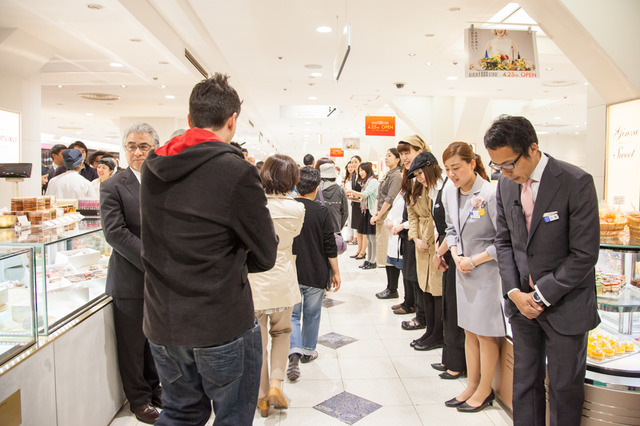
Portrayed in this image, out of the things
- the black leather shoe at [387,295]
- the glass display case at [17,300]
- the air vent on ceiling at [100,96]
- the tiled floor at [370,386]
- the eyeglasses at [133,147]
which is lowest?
the tiled floor at [370,386]

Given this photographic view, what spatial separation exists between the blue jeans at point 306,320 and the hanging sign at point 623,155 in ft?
10.2

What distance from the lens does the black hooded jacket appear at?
1496 mm

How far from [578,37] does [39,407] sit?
4.97 m

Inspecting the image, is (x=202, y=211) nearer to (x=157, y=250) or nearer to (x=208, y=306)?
(x=157, y=250)

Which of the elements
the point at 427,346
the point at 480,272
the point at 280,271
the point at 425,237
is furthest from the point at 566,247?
the point at 427,346

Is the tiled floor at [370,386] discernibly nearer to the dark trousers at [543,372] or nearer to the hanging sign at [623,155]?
the dark trousers at [543,372]

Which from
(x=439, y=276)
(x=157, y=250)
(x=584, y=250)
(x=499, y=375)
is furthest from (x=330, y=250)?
(x=157, y=250)

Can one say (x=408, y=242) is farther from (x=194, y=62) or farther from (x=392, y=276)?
(x=194, y=62)

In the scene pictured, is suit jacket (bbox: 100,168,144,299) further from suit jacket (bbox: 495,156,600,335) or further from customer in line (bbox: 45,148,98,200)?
customer in line (bbox: 45,148,98,200)

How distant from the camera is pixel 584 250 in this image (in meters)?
2.01

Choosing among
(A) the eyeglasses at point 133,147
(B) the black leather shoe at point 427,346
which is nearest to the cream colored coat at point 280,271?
(A) the eyeglasses at point 133,147

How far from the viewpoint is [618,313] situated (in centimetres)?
276

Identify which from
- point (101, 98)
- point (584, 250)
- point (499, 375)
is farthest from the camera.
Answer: point (101, 98)

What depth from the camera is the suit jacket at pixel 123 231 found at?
258 centimetres
